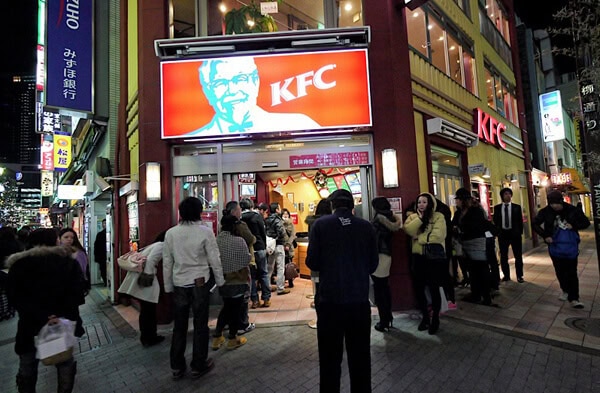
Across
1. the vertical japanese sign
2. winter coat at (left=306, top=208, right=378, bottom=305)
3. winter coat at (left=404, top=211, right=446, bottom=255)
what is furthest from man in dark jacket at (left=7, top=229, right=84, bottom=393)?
the vertical japanese sign

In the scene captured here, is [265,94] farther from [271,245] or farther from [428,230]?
[428,230]

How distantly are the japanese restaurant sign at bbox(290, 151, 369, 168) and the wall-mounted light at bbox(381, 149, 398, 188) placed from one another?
1.25 ft

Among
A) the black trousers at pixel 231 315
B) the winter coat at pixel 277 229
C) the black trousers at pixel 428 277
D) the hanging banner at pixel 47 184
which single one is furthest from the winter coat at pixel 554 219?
the hanging banner at pixel 47 184

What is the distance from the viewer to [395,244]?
5.74 metres

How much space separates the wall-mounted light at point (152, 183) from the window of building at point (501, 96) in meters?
11.2

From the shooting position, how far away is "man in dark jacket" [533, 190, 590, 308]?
17.3ft

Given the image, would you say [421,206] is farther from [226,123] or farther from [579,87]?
Answer: [226,123]

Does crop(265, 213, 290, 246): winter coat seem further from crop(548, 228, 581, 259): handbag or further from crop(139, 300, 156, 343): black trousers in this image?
crop(548, 228, 581, 259): handbag

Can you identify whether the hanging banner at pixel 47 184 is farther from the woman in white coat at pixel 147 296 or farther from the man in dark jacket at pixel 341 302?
the man in dark jacket at pixel 341 302

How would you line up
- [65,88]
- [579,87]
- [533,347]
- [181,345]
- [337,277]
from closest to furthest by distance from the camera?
[337,277] < [181,345] < [533,347] < [579,87] < [65,88]

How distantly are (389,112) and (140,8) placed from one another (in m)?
5.56

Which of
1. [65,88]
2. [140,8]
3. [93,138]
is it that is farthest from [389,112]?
[93,138]

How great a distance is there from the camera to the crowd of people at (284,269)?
8.85ft

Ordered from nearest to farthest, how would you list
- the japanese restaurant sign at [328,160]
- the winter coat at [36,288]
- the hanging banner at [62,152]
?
the winter coat at [36,288] < the japanese restaurant sign at [328,160] < the hanging banner at [62,152]
